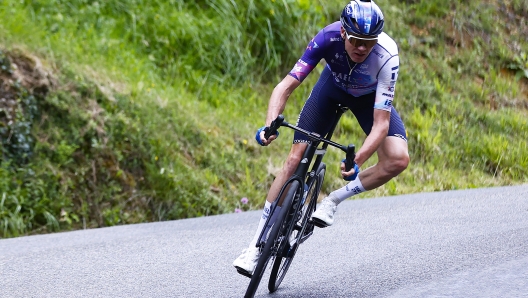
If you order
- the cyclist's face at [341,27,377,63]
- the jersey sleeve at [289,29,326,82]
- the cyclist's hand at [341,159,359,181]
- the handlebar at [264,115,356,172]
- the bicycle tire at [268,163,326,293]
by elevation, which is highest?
the cyclist's face at [341,27,377,63]

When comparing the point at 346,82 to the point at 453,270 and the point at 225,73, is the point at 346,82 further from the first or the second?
the point at 225,73

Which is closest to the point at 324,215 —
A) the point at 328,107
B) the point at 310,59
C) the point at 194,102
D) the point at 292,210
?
the point at 292,210

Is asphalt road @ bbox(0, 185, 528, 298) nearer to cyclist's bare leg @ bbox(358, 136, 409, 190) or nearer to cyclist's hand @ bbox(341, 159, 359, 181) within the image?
cyclist's bare leg @ bbox(358, 136, 409, 190)

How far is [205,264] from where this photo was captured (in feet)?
21.7

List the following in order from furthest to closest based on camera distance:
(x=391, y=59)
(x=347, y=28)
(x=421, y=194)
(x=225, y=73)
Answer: (x=225, y=73), (x=421, y=194), (x=391, y=59), (x=347, y=28)

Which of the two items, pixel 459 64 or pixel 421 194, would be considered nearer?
pixel 421 194

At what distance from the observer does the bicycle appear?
15.8ft

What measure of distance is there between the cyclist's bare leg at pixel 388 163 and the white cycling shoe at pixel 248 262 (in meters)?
1.36

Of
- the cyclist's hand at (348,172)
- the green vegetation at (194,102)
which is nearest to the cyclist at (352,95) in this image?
the cyclist's hand at (348,172)

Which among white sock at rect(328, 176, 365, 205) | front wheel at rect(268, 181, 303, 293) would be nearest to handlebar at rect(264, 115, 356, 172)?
front wheel at rect(268, 181, 303, 293)

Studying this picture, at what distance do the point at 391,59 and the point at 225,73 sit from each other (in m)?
8.26

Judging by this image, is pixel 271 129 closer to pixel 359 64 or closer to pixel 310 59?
pixel 310 59

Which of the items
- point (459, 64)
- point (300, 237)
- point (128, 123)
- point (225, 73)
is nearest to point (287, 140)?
point (225, 73)

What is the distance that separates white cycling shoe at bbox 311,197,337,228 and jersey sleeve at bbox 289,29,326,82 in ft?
3.26
